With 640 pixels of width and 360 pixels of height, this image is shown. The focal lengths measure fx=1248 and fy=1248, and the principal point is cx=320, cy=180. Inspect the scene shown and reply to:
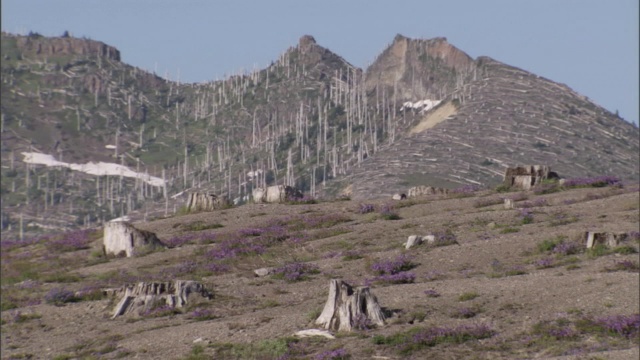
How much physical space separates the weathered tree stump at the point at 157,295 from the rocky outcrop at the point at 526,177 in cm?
3279

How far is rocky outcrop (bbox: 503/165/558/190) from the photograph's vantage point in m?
79.1

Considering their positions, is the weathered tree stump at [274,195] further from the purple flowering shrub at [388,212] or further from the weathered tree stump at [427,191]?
the purple flowering shrub at [388,212]

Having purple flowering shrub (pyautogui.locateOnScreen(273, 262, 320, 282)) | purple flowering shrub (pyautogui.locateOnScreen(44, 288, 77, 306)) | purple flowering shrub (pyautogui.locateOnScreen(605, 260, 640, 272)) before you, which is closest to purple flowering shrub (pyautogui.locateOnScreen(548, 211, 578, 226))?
purple flowering shrub (pyautogui.locateOnScreen(605, 260, 640, 272))

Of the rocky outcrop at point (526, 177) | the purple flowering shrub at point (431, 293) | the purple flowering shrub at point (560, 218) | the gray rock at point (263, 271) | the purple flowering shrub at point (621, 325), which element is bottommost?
the purple flowering shrub at point (621, 325)

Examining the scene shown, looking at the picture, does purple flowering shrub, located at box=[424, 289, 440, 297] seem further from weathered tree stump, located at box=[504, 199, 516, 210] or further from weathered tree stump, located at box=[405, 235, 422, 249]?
weathered tree stump, located at box=[504, 199, 516, 210]

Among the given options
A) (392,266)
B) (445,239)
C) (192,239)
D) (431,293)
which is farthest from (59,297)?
(431,293)

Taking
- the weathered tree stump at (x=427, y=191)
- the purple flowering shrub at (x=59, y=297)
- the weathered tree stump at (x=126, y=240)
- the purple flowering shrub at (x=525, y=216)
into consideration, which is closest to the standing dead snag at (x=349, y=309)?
the purple flowering shrub at (x=59, y=297)

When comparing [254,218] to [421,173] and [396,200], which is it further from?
[421,173]

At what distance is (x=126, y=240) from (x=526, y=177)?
26824mm

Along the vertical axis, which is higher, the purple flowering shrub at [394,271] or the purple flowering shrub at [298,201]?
the purple flowering shrub at [298,201]

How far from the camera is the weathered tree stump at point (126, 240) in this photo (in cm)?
6644

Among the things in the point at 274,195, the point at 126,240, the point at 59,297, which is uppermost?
the point at 274,195

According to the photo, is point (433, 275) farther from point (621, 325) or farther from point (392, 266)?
point (621, 325)

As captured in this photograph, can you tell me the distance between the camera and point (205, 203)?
267ft
